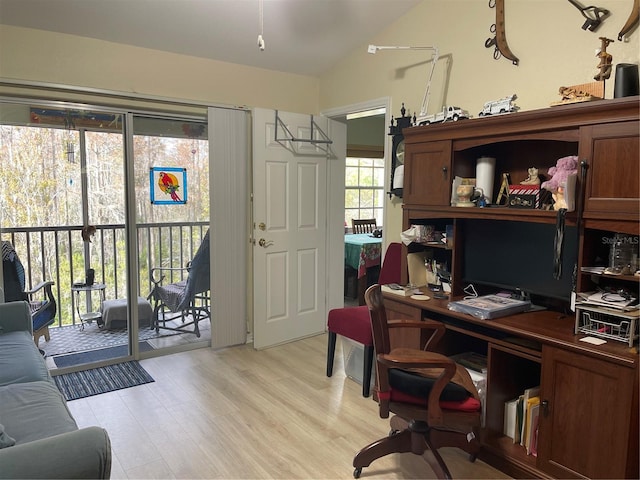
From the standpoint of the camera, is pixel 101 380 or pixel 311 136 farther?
pixel 311 136

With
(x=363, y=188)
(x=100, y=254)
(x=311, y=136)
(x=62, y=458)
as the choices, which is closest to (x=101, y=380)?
(x=100, y=254)

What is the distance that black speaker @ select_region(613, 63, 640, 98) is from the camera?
6.48 ft

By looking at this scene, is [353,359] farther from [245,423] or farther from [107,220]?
[107,220]

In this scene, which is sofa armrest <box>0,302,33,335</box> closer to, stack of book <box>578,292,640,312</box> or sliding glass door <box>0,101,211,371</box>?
sliding glass door <box>0,101,211,371</box>

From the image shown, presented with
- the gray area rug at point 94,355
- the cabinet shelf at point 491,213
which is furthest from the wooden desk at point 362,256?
the gray area rug at point 94,355

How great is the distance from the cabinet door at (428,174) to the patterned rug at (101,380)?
2289 millimetres

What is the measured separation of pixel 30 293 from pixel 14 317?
836 millimetres

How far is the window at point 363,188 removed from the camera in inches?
257

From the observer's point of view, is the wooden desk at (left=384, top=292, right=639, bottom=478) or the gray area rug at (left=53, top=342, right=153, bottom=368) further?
the gray area rug at (left=53, top=342, right=153, bottom=368)

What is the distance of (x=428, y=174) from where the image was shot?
2826mm

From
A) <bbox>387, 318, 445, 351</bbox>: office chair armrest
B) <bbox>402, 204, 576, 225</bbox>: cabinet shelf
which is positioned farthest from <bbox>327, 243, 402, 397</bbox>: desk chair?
<bbox>387, 318, 445, 351</bbox>: office chair armrest

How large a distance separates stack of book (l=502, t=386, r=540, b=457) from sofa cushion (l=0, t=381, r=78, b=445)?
2050 millimetres

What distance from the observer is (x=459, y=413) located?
2.07 metres

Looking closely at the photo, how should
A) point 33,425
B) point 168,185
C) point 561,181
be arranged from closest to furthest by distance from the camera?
point 33,425
point 561,181
point 168,185
